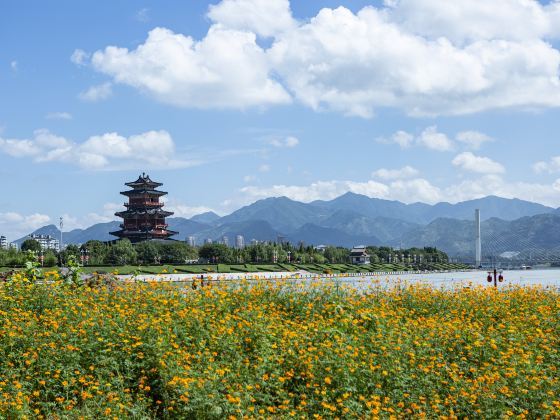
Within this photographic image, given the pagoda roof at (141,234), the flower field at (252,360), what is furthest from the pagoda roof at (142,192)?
the flower field at (252,360)

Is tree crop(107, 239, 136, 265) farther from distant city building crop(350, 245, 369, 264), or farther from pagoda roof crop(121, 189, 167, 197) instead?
distant city building crop(350, 245, 369, 264)

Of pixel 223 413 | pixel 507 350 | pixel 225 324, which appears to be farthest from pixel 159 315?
pixel 507 350

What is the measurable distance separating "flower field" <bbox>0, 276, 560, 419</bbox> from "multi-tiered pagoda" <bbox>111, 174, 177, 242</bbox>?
113 m

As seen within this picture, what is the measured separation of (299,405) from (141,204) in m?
123

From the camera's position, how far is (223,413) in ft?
26.6

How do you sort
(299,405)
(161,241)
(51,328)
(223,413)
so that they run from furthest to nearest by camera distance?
(161,241)
(51,328)
(299,405)
(223,413)

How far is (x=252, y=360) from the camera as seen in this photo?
33.4 feet

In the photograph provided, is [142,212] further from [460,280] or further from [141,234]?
[460,280]

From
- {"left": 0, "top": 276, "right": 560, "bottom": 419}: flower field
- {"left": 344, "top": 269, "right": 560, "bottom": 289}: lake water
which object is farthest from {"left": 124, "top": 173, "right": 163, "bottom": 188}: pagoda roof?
{"left": 0, "top": 276, "right": 560, "bottom": 419}: flower field

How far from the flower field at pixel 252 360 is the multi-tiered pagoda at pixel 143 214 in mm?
112911

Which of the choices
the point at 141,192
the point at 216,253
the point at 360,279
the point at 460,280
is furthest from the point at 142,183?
the point at 360,279

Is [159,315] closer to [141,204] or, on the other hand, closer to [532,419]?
[532,419]

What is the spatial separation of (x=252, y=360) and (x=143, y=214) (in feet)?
390

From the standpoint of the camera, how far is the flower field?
863cm
